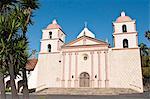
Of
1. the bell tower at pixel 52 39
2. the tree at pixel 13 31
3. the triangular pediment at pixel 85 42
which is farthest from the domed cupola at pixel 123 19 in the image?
the tree at pixel 13 31

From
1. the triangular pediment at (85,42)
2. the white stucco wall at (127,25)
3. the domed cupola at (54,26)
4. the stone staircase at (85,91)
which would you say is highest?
the domed cupola at (54,26)

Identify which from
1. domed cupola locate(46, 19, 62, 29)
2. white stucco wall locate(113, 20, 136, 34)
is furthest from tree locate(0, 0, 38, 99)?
domed cupola locate(46, 19, 62, 29)

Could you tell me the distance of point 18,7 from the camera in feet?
37.3

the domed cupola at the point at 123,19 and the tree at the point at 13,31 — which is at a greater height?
the domed cupola at the point at 123,19

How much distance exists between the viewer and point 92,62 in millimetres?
34438

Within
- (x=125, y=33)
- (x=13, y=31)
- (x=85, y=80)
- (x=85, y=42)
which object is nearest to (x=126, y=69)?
(x=125, y=33)

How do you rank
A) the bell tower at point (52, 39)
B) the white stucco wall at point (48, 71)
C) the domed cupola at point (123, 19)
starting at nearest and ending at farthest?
the domed cupola at point (123, 19) → the white stucco wall at point (48, 71) → the bell tower at point (52, 39)

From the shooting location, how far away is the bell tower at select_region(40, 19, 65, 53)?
1467 inches

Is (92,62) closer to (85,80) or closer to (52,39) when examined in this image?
(85,80)

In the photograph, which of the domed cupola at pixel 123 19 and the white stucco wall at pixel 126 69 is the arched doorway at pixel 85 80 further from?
the domed cupola at pixel 123 19

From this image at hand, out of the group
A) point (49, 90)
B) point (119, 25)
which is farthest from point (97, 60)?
point (49, 90)

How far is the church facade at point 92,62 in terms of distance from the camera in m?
32.6

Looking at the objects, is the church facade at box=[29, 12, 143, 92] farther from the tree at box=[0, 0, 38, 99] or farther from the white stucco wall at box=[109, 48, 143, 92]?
the tree at box=[0, 0, 38, 99]

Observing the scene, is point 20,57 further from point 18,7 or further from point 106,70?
point 106,70
